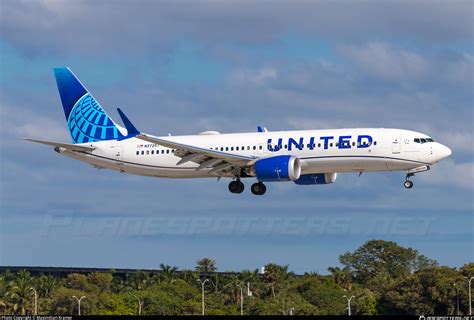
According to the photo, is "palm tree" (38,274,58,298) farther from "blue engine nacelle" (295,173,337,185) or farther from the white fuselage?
"blue engine nacelle" (295,173,337,185)

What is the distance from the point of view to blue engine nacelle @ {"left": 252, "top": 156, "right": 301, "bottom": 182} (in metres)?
87.6

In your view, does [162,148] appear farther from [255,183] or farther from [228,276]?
[228,276]

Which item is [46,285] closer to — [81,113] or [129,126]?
[81,113]

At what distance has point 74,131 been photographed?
331ft

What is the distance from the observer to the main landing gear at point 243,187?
93.2 meters

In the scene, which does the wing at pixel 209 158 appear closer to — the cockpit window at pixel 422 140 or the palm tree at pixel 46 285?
the cockpit window at pixel 422 140

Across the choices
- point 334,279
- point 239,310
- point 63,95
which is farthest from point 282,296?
point 63,95

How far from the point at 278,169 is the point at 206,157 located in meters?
5.72

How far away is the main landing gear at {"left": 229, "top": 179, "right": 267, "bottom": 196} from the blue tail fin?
9.69 metres

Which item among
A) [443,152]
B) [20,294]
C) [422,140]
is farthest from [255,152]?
[20,294]

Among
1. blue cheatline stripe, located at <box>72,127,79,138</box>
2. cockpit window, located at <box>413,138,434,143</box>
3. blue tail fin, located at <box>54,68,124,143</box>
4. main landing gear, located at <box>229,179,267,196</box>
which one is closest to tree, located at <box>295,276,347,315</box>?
blue tail fin, located at <box>54,68,124,143</box>

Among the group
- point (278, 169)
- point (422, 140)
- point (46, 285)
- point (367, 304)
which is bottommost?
point (367, 304)

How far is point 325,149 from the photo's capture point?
287 ft

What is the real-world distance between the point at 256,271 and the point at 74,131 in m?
74.8
